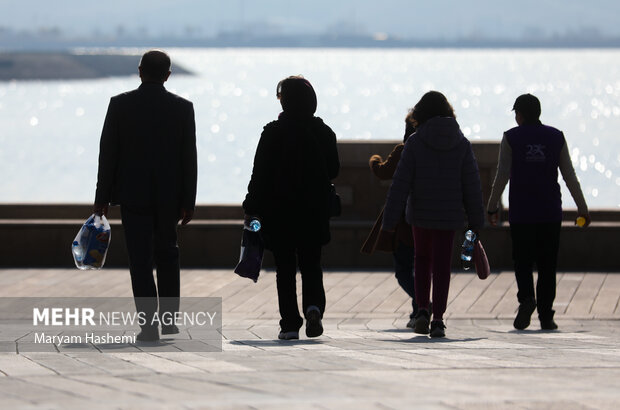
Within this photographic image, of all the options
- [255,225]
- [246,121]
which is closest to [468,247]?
[255,225]

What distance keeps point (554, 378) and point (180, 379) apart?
1430 mm

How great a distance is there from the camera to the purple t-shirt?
25.7 feet

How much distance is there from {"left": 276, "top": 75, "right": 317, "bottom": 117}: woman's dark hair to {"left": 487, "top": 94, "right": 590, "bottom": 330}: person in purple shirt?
1.43 m

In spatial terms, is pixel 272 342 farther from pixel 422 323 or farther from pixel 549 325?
pixel 549 325

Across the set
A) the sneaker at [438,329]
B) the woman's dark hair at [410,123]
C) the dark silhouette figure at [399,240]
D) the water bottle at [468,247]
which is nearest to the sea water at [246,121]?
the dark silhouette figure at [399,240]

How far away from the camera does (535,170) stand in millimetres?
7855

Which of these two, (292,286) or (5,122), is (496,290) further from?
(5,122)

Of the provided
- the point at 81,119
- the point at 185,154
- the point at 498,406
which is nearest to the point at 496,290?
the point at 185,154

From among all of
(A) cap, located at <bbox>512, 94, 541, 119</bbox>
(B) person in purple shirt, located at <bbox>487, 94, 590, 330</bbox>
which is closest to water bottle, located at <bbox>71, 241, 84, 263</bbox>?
(B) person in purple shirt, located at <bbox>487, 94, 590, 330</bbox>

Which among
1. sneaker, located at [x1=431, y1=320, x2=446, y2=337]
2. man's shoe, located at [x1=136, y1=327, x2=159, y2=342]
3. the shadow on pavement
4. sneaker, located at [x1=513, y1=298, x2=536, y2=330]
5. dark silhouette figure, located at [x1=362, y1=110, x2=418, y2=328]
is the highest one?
dark silhouette figure, located at [x1=362, y1=110, x2=418, y2=328]

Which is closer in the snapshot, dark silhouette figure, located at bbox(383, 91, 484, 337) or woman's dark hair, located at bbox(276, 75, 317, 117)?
woman's dark hair, located at bbox(276, 75, 317, 117)

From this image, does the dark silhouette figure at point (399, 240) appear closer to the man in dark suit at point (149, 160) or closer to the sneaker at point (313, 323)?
the sneaker at point (313, 323)

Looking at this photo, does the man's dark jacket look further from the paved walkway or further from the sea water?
the sea water

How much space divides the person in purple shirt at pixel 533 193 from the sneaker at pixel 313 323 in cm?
143
